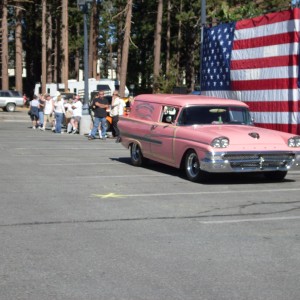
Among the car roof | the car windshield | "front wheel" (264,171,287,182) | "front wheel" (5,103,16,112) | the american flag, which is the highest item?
the american flag

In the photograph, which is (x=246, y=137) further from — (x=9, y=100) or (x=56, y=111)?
(x=9, y=100)

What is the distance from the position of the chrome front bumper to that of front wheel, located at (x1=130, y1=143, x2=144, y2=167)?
3.17 m

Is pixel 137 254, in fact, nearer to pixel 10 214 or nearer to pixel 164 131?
pixel 10 214

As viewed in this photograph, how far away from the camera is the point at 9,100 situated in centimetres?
4844

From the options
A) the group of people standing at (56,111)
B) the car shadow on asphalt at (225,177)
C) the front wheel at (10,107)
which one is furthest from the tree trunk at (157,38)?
the car shadow on asphalt at (225,177)

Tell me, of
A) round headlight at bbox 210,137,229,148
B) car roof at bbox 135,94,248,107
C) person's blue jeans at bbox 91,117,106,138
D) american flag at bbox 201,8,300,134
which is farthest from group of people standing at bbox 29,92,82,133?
round headlight at bbox 210,137,229,148

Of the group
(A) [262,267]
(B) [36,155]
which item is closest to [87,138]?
(B) [36,155]

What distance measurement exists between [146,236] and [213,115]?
5895 mm

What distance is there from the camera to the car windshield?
1282cm

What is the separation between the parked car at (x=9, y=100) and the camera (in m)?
48.4

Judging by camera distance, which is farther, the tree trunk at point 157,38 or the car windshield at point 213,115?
Answer: the tree trunk at point 157,38

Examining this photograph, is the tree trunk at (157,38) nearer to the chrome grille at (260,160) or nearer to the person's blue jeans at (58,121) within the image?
the person's blue jeans at (58,121)

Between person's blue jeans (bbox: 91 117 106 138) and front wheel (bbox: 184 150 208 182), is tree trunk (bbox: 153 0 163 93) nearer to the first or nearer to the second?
person's blue jeans (bbox: 91 117 106 138)

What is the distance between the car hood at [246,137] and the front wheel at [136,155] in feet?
7.96
